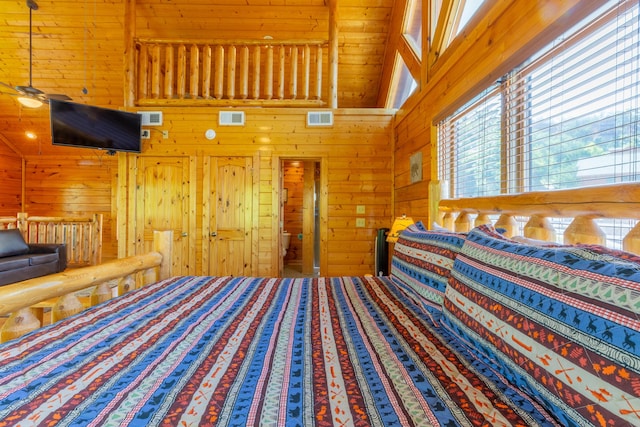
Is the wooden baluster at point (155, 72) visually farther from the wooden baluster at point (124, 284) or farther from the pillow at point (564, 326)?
the pillow at point (564, 326)

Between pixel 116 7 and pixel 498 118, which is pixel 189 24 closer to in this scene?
pixel 116 7

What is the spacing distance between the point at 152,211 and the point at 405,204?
3.20 meters

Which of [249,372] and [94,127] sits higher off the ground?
[94,127]

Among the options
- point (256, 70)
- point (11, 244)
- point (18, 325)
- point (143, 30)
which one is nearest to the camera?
point (18, 325)

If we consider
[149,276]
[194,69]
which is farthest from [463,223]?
[194,69]

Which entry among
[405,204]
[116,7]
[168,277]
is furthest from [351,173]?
[116,7]

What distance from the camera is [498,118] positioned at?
168 cm

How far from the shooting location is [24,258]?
387 cm

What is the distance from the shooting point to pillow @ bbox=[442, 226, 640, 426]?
0.49 m

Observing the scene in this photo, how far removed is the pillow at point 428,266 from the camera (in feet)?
3.92

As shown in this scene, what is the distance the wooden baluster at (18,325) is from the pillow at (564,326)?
157cm

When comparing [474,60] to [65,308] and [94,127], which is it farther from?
[94,127]

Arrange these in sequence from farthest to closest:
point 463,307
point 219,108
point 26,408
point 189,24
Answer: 1. point 189,24
2. point 219,108
3. point 463,307
4. point 26,408

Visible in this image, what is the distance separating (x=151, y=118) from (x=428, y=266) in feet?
12.9
